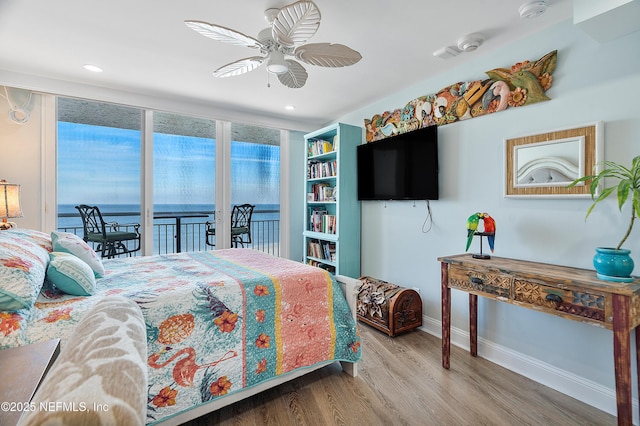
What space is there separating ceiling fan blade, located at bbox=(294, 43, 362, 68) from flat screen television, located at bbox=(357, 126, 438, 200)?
122 centimetres

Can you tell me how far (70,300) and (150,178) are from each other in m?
2.32

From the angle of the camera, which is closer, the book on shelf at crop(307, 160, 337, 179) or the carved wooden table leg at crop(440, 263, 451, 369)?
the carved wooden table leg at crop(440, 263, 451, 369)

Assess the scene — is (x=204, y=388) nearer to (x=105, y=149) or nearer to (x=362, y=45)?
(x=362, y=45)

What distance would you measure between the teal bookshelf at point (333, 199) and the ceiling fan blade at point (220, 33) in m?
1.94

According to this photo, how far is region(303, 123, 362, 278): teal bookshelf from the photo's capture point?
3.65 m

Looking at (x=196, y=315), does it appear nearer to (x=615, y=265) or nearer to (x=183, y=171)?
(x=615, y=265)

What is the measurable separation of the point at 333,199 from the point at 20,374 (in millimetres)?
3325

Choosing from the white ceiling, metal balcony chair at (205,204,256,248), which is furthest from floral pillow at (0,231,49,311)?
metal balcony chair at (205,204,256,248)

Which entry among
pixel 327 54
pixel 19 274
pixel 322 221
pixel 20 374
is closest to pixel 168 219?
pixel 322 221

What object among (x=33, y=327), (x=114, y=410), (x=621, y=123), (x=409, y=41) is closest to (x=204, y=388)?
(x=33, y=327)

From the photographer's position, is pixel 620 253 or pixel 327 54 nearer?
pixel 620 253

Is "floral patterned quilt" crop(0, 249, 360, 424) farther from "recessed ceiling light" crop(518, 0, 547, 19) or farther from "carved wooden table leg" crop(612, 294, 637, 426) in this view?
"recessed ceiling light" crop(518, 0, 547, 19)

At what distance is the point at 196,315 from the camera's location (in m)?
1.58

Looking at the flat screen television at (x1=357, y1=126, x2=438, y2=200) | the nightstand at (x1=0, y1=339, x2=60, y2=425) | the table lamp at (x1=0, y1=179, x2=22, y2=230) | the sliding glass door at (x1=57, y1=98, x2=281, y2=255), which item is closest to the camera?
the nightstand at (x1=0, y1=339, x2=60, y2=425)
